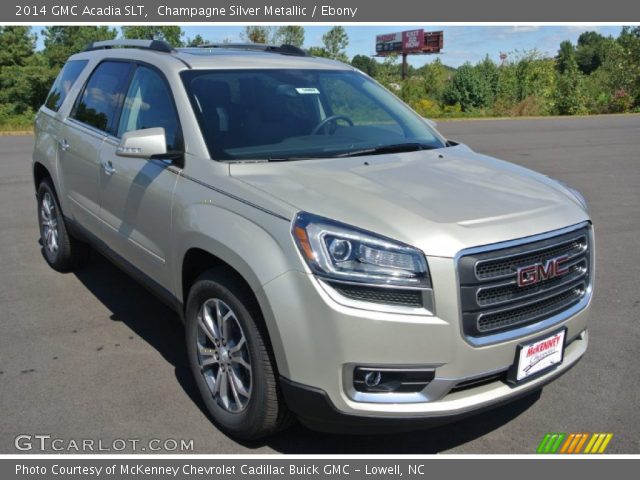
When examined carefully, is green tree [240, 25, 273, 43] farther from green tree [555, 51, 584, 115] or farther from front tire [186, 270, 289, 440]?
front tire [186, 270, 289, 440]

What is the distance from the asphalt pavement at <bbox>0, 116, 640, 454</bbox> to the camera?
3244 mm

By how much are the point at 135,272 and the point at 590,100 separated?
3139 centimetres

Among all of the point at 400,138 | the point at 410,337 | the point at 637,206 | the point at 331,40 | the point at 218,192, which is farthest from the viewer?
the point at 331,40

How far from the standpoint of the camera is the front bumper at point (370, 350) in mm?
2568

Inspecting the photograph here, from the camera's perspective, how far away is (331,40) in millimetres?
36406

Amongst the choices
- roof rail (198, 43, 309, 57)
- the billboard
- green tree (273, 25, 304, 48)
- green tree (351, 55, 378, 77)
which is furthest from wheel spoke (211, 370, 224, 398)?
the billboard

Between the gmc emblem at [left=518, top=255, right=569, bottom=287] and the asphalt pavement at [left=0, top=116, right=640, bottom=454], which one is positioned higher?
the gmc emblem at [left=518, top=255, right=569, bottom=287]

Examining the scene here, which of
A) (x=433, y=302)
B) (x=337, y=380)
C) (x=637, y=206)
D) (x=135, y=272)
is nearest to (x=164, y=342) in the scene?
(x=135, y=272)

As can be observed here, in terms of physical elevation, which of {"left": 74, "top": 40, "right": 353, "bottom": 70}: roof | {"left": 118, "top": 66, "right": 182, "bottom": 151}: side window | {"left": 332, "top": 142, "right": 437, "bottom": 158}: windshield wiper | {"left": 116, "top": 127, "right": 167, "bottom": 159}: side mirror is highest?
{"left": 74, "top": 40, "right": 353, "bottom": 70}: roof

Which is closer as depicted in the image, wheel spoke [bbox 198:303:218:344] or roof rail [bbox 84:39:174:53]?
wheel spoke [bbox 198:303:218:344]

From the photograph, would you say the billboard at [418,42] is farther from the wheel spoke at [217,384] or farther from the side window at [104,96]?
the wheel spoke at [217,384]

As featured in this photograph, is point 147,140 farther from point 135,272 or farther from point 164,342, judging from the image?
point 164,342

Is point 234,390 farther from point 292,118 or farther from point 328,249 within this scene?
point 292,118

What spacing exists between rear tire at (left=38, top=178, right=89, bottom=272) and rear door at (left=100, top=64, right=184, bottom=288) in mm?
1315
